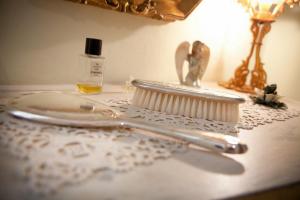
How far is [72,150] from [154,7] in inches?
19.2

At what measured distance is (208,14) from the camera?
862 millimetres

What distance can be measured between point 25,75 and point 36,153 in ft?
1.06

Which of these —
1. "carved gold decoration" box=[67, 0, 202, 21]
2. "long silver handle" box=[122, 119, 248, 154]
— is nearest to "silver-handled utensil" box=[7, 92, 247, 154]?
"long silver handle" box=[122, 119, 248, 154]

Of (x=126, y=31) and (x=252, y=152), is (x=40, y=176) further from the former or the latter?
(x=126, y=31)

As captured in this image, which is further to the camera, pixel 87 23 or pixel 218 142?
pixel 87 23

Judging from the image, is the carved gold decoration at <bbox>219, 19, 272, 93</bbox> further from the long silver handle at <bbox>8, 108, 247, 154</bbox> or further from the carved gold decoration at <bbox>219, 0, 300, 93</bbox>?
the long silver handle at <bbox>8, 108, 247, 154</bbox>

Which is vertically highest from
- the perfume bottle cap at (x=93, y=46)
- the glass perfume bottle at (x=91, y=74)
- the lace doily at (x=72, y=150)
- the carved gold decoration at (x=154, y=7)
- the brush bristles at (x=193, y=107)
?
the carved gold decoration at (x=154, y=7)

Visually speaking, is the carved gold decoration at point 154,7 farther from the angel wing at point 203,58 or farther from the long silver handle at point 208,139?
the long silver handle at point 208,139

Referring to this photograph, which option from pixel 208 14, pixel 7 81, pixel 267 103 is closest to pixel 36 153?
pixel 7 81

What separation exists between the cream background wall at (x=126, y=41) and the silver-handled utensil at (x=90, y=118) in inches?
6.8

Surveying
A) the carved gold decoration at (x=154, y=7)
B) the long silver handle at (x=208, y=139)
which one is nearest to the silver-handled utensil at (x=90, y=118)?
the long silver handle at (x=208, y=139)

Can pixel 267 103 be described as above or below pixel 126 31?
below

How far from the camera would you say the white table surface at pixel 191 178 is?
0.22 m

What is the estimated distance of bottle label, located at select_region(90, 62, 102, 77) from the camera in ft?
1.77
